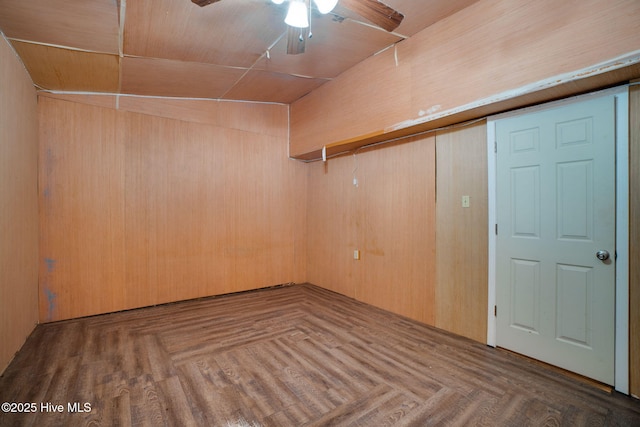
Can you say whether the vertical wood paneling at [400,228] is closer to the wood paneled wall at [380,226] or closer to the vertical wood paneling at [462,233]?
the wood paneled wall at [380,226]

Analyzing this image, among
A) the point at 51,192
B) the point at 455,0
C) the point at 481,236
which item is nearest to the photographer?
the point at 455,0

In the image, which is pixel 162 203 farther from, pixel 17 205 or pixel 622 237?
pixel 622 237

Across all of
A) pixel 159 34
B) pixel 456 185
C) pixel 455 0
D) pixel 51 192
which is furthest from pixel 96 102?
pixel 456 185

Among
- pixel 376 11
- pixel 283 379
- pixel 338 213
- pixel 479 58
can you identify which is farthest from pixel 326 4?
pixel 338 213

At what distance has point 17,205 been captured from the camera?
2.56 metres

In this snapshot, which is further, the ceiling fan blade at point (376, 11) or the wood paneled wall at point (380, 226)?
the wood paneled wall at point (380, 226)

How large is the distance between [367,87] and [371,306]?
2719 millimetres

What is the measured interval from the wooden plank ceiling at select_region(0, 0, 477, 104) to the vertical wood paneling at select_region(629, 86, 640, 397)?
1.46 metres

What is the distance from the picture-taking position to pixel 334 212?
4578mm

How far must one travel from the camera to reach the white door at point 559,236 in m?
2.12

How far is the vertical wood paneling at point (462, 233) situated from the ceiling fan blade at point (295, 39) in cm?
170

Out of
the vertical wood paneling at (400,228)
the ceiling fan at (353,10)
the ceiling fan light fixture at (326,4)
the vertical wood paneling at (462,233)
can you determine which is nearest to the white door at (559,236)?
the vertical wood paneling at (462,233)

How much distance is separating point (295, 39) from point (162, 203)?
2.76m

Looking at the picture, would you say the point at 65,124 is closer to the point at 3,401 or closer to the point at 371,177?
the point at 3,401
